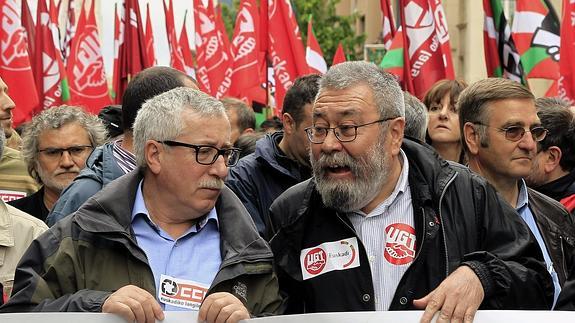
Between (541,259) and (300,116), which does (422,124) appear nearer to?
(300,116)

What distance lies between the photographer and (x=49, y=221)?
Answer: 5684 millimetres

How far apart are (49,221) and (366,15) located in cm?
4494

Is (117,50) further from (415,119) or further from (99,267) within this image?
(99,267)

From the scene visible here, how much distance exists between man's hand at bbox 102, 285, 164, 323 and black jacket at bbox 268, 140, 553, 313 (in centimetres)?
73

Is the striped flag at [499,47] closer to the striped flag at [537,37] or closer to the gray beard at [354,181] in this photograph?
the striped flag at [537,37]

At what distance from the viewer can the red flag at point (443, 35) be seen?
11180 millimetres

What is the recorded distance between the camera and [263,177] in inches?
256

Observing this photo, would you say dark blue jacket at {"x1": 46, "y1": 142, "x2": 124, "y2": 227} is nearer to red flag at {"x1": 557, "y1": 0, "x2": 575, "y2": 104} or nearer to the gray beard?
the gray beard

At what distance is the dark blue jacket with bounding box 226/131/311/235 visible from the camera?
639 cm

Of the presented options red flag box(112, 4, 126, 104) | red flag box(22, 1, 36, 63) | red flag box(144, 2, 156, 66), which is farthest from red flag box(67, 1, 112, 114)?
red flag box(144, 2, 156, 66)

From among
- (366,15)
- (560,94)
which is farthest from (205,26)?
(366,15)

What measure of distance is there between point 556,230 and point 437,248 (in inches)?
47.4

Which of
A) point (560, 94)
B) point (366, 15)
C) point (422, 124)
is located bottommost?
point (366, 15)

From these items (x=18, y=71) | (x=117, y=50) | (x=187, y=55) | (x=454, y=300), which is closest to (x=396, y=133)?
(x=454, y=300)
